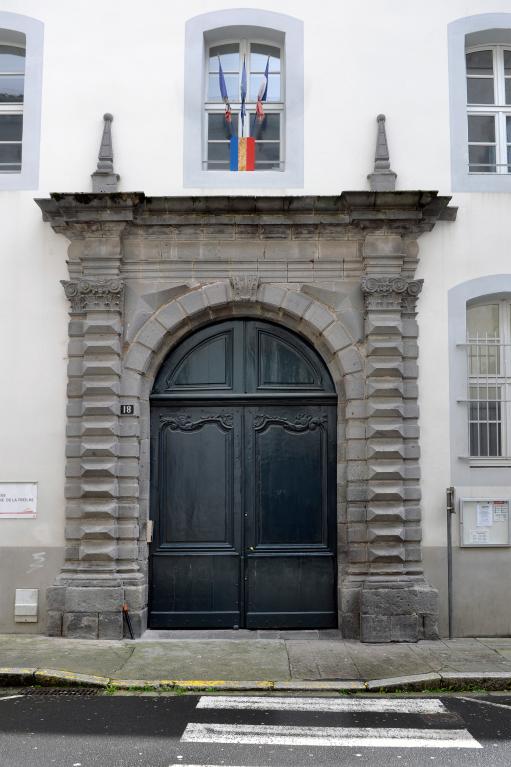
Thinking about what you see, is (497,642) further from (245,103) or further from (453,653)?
(245,103)

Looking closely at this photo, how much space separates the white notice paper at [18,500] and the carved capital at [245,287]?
330 cm

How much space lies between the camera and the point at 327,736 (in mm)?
6137

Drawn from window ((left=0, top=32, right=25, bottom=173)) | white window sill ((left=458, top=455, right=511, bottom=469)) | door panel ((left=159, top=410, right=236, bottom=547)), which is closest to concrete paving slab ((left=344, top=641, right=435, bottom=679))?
door panel ((left=159, top=410, right=236, bottom=547))

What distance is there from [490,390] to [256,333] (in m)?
2.96

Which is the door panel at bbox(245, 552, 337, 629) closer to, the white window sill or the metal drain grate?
the white window sill


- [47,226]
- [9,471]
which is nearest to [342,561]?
[9,471]

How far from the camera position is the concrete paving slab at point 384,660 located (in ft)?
25.6

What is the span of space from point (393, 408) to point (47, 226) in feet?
15.5

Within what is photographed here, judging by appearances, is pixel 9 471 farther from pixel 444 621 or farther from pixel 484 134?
pixel 484 134

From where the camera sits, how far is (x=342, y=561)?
941 cm

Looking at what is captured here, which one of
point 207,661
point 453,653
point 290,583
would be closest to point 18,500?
point 207,661

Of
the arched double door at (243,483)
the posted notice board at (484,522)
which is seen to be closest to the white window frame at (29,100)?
the arched double door at (243,483)

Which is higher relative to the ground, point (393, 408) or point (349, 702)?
point (393, 408)

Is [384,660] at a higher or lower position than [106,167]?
lower
